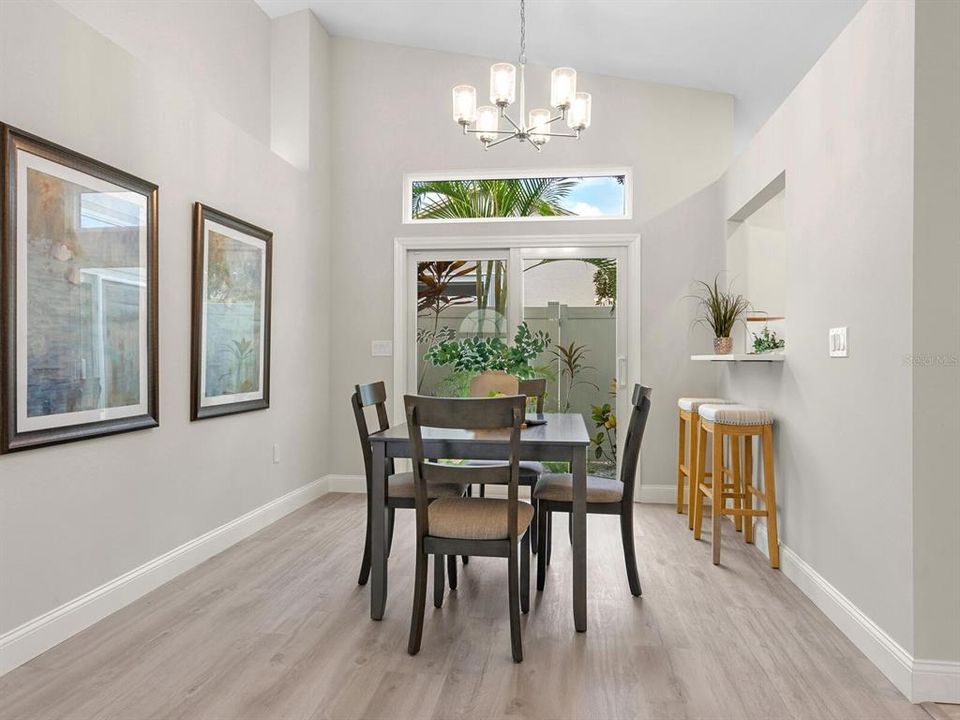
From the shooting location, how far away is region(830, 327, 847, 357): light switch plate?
8.07 feet

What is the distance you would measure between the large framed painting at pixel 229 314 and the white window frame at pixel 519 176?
1.34 meters

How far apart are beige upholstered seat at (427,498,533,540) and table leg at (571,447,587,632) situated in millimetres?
204

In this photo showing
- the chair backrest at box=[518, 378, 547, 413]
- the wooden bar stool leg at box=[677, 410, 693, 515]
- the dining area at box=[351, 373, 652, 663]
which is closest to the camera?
the dining area at box=[351, 373, 652, 663]

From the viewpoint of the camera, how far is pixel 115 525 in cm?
266

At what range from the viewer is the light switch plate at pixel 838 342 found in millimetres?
2461

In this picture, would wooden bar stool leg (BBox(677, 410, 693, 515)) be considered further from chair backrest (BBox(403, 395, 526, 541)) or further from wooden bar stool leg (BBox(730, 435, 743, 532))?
chair backrest (BBox(403, 395, 526, 541))

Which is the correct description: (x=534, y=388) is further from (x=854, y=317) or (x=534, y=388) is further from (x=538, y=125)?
(x=854, y=317)

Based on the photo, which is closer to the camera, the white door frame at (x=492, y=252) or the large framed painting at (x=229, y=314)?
the large framed painting at (x=229, y=314)

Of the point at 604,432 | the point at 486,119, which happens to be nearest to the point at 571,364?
the point at 604,432

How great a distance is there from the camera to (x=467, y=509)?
2.38 metres

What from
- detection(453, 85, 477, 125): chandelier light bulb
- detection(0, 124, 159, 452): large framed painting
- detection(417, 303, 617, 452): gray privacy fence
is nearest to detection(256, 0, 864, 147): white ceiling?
detection(453, 85, 477, 125): chandelier light bulb

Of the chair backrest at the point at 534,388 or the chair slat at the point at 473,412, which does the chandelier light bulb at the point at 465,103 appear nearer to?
the chair backrest at the point at 534,388

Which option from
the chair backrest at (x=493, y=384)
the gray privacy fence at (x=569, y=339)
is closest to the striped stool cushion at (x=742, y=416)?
the chair backrest at (x=493, y=384)

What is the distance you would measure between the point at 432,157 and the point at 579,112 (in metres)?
1.95
